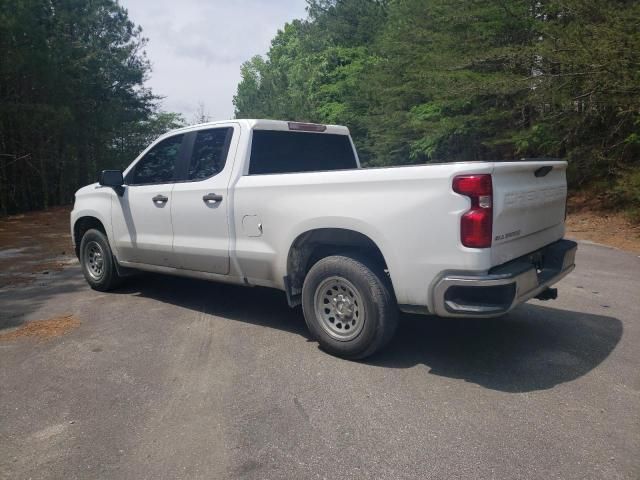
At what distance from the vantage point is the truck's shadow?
13.0 ft

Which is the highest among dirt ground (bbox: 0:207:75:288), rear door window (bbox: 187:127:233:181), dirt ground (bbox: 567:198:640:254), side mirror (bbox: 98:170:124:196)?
rear door window (bbox: 187:127:233:181)

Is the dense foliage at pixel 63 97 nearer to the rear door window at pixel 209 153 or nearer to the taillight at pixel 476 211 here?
the rear door window at pixel 209 153

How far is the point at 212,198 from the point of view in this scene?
502 centimetres

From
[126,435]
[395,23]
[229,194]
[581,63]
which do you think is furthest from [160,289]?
[395,23]

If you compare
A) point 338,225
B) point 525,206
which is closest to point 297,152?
point 338,225

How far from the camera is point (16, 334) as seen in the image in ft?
17.0

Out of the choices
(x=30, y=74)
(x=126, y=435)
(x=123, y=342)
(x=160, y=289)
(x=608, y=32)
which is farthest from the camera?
(x=30, y=74)

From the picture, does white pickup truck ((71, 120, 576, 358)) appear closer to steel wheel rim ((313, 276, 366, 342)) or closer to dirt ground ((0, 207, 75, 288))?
steel wheel rim ((313, 276, 366, 342))

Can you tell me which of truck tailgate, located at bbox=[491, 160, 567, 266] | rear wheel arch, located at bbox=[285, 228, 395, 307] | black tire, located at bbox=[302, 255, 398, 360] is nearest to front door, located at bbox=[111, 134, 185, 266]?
rear wheel arch, located at bbox=[285, 228, 395, 307]

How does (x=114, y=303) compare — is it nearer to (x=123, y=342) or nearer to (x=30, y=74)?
(x=123, y=342)

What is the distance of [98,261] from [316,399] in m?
4.35

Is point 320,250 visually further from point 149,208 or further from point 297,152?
point 149,208

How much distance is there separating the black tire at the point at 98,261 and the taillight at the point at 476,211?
466cm

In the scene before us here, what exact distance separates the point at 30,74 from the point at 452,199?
2005cm
